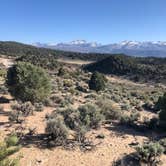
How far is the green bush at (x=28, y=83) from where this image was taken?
2216cm

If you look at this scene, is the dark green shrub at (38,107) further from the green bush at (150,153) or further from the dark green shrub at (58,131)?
the green bush at (150,153)

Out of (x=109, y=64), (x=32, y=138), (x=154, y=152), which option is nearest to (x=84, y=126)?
(x=32, y=138)

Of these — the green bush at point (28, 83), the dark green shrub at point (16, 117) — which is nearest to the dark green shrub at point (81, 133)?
the dark green shrub at point (16, 117)

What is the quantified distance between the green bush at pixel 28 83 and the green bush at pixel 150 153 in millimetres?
11485

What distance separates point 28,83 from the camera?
73.6 ft

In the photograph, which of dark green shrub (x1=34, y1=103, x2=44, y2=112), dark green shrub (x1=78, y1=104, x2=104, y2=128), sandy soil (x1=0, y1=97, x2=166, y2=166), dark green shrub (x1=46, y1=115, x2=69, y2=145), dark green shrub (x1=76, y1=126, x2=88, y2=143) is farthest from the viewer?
dark green shrub (x1=34, y1=103, x2=44, y2=112)

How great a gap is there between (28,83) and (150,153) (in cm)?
1274

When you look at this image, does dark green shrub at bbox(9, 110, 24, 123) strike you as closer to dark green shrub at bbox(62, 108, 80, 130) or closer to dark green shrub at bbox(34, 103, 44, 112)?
dark green shrub at bbox(34, 103, 44, 112)

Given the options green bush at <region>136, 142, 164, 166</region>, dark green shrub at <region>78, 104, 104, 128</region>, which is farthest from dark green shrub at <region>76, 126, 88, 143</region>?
A: green bush at <region>136, 142, 164, 166</region>

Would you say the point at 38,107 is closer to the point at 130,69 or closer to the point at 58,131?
the point at 58,131

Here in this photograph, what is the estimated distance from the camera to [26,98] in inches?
869

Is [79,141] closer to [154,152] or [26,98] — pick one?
[154,152]

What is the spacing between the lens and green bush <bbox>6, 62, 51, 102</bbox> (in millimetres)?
22156

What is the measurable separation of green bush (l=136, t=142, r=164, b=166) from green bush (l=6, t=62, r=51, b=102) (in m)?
11.5
